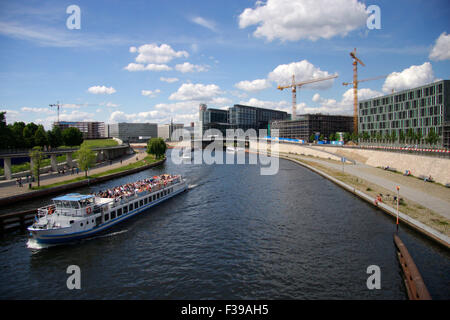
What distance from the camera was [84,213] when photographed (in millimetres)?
29234

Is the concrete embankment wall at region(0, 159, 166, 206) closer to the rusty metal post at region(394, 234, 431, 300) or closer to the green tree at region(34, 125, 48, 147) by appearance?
the green tree at region(34, 125, 48, 147)

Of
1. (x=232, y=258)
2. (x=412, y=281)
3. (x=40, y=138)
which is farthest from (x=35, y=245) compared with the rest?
(x=40, y=138)

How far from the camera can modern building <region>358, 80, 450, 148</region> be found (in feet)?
326

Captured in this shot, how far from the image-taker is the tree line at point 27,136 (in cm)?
6971

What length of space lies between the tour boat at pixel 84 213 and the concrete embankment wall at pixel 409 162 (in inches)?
1949

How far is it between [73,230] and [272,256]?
19.4 m

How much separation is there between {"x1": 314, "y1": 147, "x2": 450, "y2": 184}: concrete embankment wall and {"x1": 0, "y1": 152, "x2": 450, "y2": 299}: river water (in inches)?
833

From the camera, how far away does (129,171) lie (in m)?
74.6

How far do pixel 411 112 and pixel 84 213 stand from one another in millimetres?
127399

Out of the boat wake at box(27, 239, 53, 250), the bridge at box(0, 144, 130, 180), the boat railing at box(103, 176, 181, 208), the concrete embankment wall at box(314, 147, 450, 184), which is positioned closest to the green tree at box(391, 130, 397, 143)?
the concrete embankment wall at box(314, 147, 450, 184)

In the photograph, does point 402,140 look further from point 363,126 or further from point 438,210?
point 438,210
